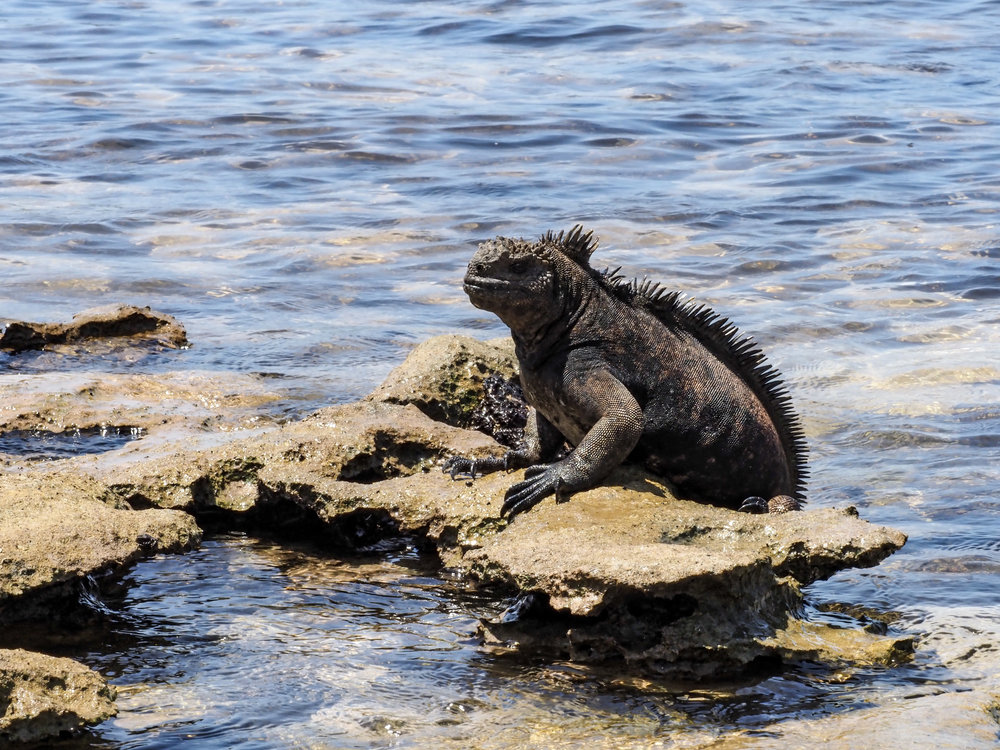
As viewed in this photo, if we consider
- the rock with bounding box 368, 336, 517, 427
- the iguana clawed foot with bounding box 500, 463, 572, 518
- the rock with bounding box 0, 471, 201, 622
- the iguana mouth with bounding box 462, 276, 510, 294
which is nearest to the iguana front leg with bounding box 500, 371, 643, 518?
the iguana clawed foot with bounding box 500, 463, 572, 518

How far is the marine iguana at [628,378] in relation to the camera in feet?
18.5

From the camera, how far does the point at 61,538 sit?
4875 mm

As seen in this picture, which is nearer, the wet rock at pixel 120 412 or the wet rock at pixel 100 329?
the wet rock at pixel 120 412

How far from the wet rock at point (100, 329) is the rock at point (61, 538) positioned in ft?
11.9

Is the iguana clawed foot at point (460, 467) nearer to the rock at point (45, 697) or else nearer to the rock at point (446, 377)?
the rock at point (446, 377)

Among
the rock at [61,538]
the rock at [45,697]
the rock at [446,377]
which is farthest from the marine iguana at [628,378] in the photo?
the rock at [45,697]

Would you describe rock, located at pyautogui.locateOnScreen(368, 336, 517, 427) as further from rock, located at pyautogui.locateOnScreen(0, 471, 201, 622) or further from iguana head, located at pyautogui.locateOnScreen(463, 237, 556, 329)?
rock, located at pyautogui.locateOnScreen(0, 471, 201, 622)

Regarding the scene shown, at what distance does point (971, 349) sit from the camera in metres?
9.59

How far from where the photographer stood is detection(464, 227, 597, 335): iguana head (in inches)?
223

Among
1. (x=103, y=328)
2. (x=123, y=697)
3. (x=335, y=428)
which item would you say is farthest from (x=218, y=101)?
(x=123, y=697)

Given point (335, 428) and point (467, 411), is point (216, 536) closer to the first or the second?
point (335, 428)

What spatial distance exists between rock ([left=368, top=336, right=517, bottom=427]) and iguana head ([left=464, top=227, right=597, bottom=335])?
4.18ft

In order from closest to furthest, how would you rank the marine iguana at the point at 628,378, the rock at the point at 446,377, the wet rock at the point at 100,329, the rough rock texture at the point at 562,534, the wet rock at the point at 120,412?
the rough rock texture at the point at 562,534, the marine iguana at the point at 628,378, the rock at the point at 446,377, the wet rock at the point at 120,412, the wet rock at the point at 100,329

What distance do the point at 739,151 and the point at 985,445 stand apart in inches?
333
